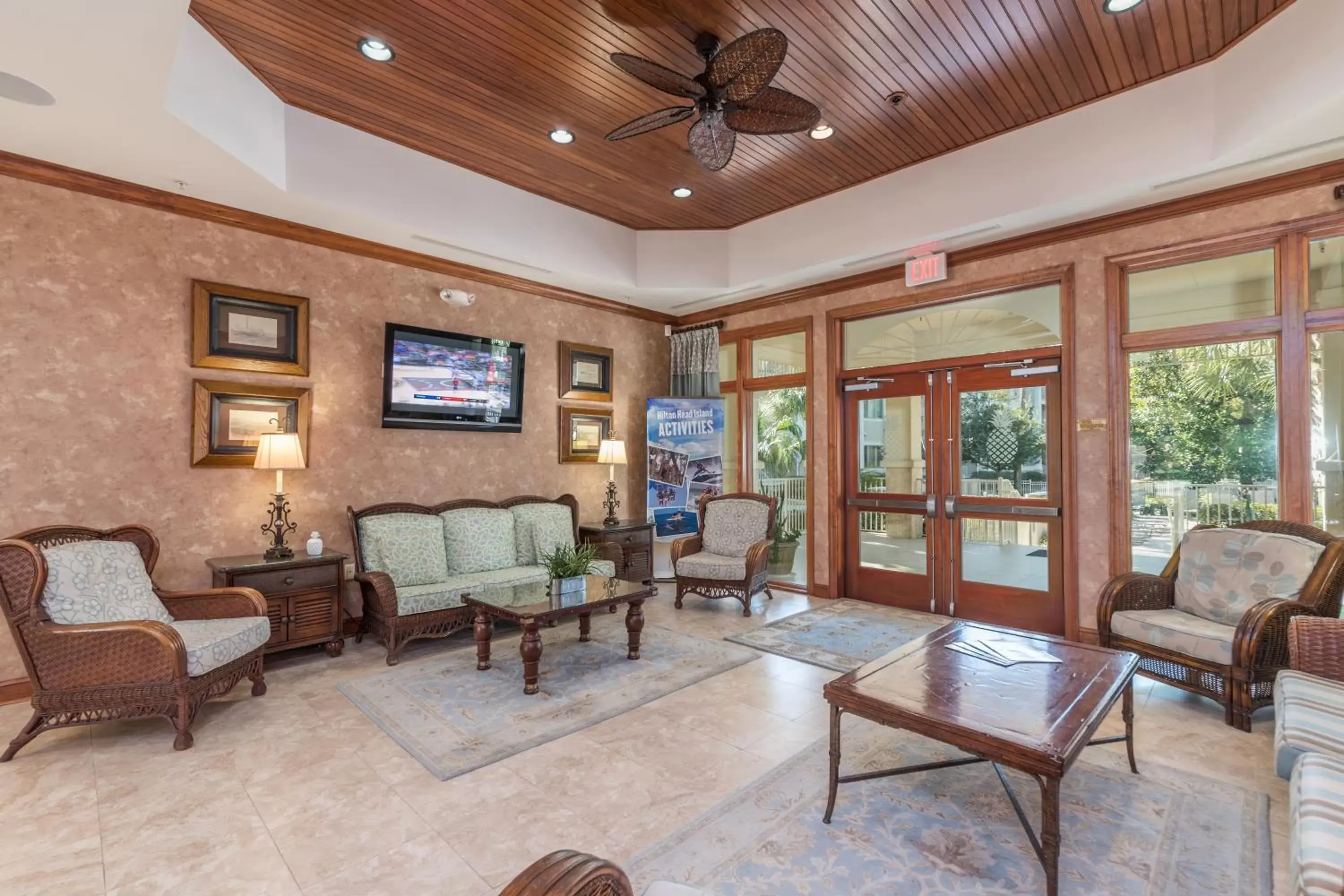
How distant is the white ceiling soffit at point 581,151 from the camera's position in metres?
2.75

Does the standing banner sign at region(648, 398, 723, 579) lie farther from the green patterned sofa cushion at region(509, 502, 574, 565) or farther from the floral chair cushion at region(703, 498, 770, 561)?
the green patterned sofa cushion at region(509, 502, 574, 565)

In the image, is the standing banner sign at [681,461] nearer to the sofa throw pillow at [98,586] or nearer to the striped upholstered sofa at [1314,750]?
the sofa throw pillow at [98,586]

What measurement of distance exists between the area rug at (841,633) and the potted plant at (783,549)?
0.85m

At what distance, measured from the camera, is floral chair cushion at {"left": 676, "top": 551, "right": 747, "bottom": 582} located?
5.34m

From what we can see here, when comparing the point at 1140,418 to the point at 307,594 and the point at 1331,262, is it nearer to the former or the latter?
the point at 1331,262

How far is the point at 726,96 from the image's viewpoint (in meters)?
3.15

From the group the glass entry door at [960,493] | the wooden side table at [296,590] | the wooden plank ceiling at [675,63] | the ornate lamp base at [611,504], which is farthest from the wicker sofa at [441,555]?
the wooden plank ceiling at [675,63]

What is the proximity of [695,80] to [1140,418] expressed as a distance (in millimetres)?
3848

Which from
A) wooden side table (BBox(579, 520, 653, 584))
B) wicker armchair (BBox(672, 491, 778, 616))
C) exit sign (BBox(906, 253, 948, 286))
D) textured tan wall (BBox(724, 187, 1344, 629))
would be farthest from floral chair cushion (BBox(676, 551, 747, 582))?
exit sign (BBox(906, 253, 948, 286))

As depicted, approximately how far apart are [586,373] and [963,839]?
5079 mm

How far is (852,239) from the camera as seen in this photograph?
17.0 feet

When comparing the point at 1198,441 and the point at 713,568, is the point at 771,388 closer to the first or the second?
the point at 713,568

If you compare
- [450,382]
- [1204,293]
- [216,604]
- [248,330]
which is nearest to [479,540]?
[450,382]

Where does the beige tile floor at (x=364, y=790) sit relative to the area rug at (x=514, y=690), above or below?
below
